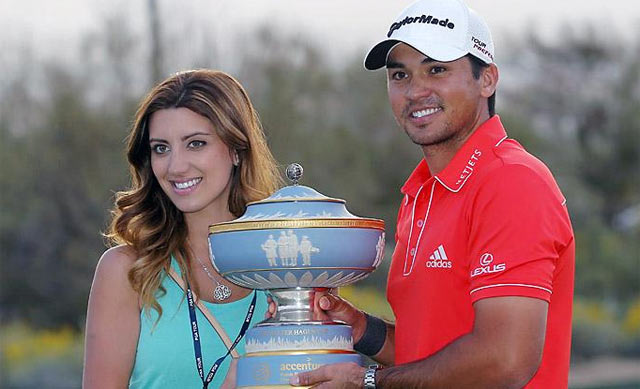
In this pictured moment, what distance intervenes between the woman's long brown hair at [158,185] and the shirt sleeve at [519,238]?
4.04ft

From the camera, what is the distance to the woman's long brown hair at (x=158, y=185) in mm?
4820

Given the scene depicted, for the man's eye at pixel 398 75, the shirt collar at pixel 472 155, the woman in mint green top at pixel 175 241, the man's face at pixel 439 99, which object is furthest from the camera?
the woman in mint green top at pixel 175 241

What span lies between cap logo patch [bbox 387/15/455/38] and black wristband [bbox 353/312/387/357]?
1.13m

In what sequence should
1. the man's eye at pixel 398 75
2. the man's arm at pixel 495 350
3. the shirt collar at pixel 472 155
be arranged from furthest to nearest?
the man's eye at pixel 398 75
the shirt collar at pixel 472 155
the man's arm at pixel 495 350

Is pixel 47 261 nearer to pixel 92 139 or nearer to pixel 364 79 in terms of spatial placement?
pixel 92 139

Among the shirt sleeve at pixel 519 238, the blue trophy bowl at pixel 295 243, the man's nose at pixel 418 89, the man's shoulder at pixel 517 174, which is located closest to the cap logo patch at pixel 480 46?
the man's nose at pixel 418 89

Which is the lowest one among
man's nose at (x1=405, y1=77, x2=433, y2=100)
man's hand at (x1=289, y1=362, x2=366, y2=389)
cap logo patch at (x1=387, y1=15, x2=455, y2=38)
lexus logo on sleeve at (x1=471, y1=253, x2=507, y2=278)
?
man's hand at (x1=289, y1=362, x2=366, y2=389)

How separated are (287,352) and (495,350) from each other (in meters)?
0.76

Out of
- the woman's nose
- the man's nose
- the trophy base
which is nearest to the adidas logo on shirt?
the trophy base

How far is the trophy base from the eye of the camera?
4.32 m

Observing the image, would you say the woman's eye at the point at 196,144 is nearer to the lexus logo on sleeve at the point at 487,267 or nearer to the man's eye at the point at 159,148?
the man's eye at the point at 159,148

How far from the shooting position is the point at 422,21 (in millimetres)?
4473

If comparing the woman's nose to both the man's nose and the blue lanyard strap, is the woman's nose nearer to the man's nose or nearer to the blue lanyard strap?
the blue lanyard strap

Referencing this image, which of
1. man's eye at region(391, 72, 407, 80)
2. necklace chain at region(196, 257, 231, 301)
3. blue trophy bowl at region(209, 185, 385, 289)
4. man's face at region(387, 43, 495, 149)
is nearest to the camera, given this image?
blue trophy bowl at region(209, 185, 385, 289)
